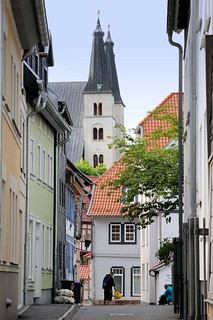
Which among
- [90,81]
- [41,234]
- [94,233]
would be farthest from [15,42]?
[90,81]

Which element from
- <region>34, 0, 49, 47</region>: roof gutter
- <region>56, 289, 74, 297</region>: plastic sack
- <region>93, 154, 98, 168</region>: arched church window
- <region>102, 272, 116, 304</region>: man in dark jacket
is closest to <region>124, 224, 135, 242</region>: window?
<region>102, 272, 116, 304</region>: man in dark jacket

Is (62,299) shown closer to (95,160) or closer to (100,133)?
(95,160)

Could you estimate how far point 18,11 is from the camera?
52.5ft

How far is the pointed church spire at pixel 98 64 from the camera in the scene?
465ft

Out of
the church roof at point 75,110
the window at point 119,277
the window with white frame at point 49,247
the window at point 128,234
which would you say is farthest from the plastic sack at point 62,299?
the church roof at point 75,110

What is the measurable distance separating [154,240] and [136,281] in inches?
418

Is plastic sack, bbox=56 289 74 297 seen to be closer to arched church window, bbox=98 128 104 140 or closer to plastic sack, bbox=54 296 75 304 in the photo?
plastic sack, bbox=54 296 75 304

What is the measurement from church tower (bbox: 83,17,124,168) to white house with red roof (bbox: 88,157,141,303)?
274ft

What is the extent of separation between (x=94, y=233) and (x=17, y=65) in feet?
140

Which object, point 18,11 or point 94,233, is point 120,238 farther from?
point 18,11

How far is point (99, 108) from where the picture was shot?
147 meters

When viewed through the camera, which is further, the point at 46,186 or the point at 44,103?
the point at 46,186

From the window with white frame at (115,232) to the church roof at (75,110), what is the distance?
8090cm

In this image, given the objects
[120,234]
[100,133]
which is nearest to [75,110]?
[100,133]
